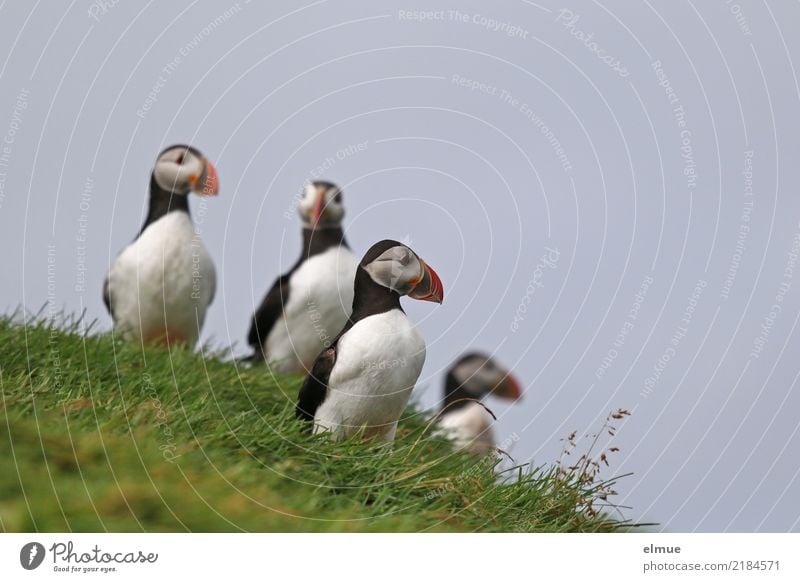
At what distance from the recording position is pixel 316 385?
4.01 metres

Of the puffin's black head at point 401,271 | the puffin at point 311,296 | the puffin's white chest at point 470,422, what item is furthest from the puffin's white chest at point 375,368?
the puffin at point 311,296

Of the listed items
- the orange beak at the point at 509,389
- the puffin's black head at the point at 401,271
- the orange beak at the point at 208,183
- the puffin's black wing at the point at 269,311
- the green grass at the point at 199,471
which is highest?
the orange beak at the point at 208,183

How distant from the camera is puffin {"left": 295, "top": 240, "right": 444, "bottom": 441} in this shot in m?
3.81

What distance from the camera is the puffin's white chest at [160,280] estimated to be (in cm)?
654

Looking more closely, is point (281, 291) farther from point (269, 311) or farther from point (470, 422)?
point (470, 422)

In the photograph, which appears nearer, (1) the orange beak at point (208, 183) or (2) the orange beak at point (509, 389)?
(1) the orange beak at point (208, 183)

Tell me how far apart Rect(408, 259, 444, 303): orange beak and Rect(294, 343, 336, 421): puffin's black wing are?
398mm

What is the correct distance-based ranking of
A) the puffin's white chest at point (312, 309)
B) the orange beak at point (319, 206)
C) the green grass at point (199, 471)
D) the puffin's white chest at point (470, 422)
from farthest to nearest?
the orange beak at point (319, 206) < the puffin's white chest at point (312, 309) < the puffin's white chest at point (470, 422) < the green grass at point (199, 471)

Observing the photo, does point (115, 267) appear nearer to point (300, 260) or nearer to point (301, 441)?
point (300, 260)

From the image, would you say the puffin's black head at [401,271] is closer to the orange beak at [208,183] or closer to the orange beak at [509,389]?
the orange beak at [208,183]
